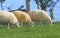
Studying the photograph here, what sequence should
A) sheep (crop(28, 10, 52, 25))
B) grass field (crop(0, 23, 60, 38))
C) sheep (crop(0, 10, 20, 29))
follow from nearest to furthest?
1. grass field (crop(0, 23, 60, 38))
2. sheep (crop(0, 10, 20, 29))
3. sheep (crop(28, 10, 52, 25))

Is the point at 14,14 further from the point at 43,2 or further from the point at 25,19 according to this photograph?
the point at 43,2

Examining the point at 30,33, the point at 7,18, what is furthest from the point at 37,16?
the point at 30,33

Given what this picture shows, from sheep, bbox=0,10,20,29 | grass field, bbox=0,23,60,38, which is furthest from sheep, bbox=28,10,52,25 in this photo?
grass field, bbox=0,23,60,38

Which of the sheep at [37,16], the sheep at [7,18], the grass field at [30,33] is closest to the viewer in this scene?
the grass field at [30,33]

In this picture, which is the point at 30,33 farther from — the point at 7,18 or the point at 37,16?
the point at 37,16

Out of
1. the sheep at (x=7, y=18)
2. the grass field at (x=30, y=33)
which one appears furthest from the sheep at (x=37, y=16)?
the grass field at (x=30, y=33)

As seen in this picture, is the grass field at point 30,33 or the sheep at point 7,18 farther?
the sheep at point 7,18

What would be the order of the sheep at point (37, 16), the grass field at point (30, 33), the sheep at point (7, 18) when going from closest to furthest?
the grass field at point (30, 33) → the sheep at point (7, 18) → the sheep at point (37, 16)

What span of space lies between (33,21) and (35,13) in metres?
0.41

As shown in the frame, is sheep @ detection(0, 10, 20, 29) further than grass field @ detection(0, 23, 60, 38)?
Yes

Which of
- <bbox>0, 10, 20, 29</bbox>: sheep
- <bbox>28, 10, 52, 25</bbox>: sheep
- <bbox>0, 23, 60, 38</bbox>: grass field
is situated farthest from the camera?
<bbox>28, 10, 52, 25</bbox>: sheep

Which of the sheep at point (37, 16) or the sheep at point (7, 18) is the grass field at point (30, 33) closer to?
the sheep at point (7, 18)

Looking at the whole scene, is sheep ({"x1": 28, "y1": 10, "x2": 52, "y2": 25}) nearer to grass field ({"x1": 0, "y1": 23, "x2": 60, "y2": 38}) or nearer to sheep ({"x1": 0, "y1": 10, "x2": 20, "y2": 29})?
sheep ({"x1": 0, "y1": 10, "x2": 20, "y2": 29})

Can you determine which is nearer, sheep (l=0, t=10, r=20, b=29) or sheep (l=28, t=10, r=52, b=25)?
sheep (l=0, t=10, r=20, b=29)
